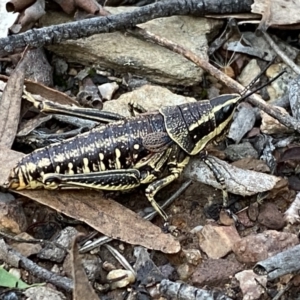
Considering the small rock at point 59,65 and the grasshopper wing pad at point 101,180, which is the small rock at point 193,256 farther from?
the small rock at point 59,65

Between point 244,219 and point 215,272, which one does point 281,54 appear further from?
point 215,272

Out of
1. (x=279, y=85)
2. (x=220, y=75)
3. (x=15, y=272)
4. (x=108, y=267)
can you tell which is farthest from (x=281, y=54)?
(x=15, y=272)

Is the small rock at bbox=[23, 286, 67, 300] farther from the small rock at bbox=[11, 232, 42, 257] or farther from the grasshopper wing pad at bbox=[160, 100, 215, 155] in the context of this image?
the grasshopper wing pad at bbox=[160, 100, 215, 155]

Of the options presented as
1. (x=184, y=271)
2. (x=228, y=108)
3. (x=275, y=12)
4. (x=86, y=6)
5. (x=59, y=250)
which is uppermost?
(x=86, y=6)

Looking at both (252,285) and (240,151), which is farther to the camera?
(240,151)

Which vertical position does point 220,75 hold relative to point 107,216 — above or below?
above

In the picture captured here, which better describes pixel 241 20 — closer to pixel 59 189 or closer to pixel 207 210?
pixel 207 210

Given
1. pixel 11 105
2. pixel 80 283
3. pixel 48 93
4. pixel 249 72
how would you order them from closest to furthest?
pixel 80 283 < pixel 11 105 < pixel 48 93 < pixel 249 72
